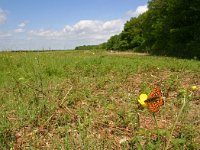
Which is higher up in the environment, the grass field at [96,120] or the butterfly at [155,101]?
the butterfly at [155,101]

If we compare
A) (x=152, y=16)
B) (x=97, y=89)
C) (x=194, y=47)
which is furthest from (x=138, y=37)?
(x=97, y=89)

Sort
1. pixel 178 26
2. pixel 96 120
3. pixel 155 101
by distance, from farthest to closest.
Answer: pixel 178 26, pixel 96 120, pixel 155 101

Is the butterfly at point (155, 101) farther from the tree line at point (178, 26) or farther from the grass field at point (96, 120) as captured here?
the tree line at point (178, 26)

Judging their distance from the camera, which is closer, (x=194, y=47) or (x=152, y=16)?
(x=194, y=47)

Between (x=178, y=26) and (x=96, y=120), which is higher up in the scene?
(x=178, y=26)

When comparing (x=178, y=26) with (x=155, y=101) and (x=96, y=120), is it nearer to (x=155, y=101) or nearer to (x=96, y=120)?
(x=96, y=120)

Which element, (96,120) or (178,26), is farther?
(178,26)

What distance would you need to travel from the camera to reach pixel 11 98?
5.78 m

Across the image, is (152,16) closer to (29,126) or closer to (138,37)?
(138,37)

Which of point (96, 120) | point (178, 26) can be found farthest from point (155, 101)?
point (178, 26)

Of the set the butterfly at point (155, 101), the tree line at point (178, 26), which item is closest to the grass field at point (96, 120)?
the butterfly at point (155, 101)

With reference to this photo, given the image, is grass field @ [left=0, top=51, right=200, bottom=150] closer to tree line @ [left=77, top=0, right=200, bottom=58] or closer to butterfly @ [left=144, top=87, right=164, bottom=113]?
butterfly @ [left=144, top=87, right=164, bottom=113]

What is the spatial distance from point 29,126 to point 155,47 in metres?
25.5

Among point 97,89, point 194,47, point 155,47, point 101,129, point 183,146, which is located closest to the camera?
point 183,146
